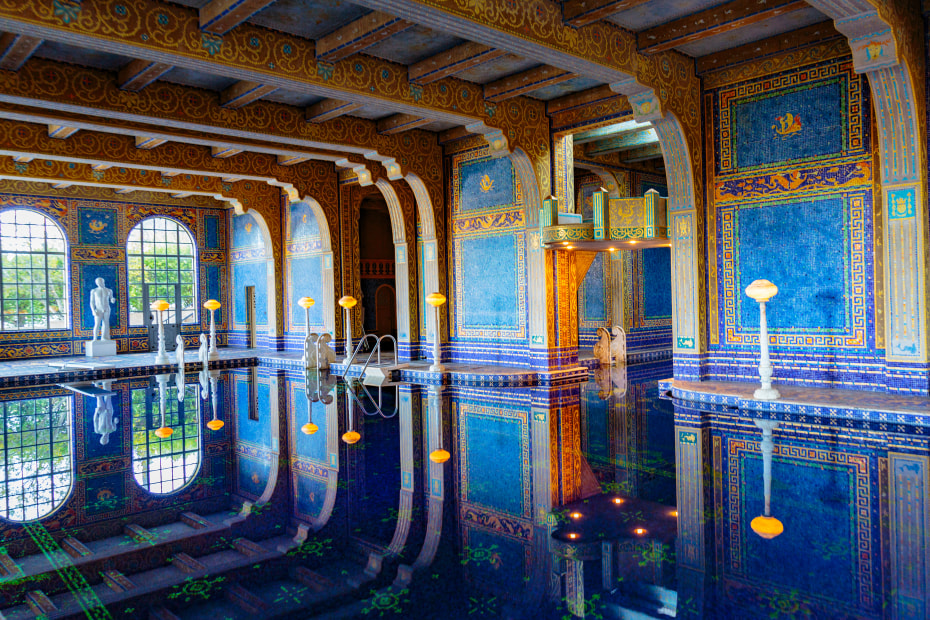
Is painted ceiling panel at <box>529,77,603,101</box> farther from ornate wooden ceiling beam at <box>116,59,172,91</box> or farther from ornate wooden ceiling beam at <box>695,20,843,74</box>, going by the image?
ornate wooden ceiling beam at <box>116,59,172,91</box>

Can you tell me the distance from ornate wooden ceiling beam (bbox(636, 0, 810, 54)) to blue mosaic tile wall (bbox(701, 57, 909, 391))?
4.43 feet

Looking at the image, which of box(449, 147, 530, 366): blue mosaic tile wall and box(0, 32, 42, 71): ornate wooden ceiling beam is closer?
box(0, 32, 42, 71): ornate wooden ceiling beam

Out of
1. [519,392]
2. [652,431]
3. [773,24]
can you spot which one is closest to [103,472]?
[652,431]

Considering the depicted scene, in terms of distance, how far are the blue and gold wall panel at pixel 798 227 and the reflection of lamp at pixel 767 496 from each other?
2190mm

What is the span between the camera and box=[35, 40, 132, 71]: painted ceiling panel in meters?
8.00

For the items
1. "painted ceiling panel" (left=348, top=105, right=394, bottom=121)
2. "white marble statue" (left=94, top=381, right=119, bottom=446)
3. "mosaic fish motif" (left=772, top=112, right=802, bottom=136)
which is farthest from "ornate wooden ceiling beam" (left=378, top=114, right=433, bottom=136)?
"white marble statue" (left=94, top=381, right=119, bottom=446)

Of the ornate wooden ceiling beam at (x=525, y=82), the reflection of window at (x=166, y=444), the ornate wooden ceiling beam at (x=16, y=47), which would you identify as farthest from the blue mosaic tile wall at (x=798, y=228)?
the ornate wooden ceiling beam at (x=16, y=47)

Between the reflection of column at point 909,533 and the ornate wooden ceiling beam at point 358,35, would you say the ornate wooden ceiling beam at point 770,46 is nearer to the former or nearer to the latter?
the ornate wooden ceiling beam at point 358,35

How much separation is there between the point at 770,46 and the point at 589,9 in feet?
10.1

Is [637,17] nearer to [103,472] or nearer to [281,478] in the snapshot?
[281,478]

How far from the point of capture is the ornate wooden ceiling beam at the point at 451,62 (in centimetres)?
806

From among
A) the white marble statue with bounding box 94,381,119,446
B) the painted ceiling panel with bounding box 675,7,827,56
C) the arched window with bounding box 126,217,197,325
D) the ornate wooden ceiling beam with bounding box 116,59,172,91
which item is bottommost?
the white marble statue with bounding box 94,381,119,446

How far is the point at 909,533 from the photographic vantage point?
12.2ft

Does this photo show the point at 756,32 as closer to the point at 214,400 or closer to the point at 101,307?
the point at 214,400
